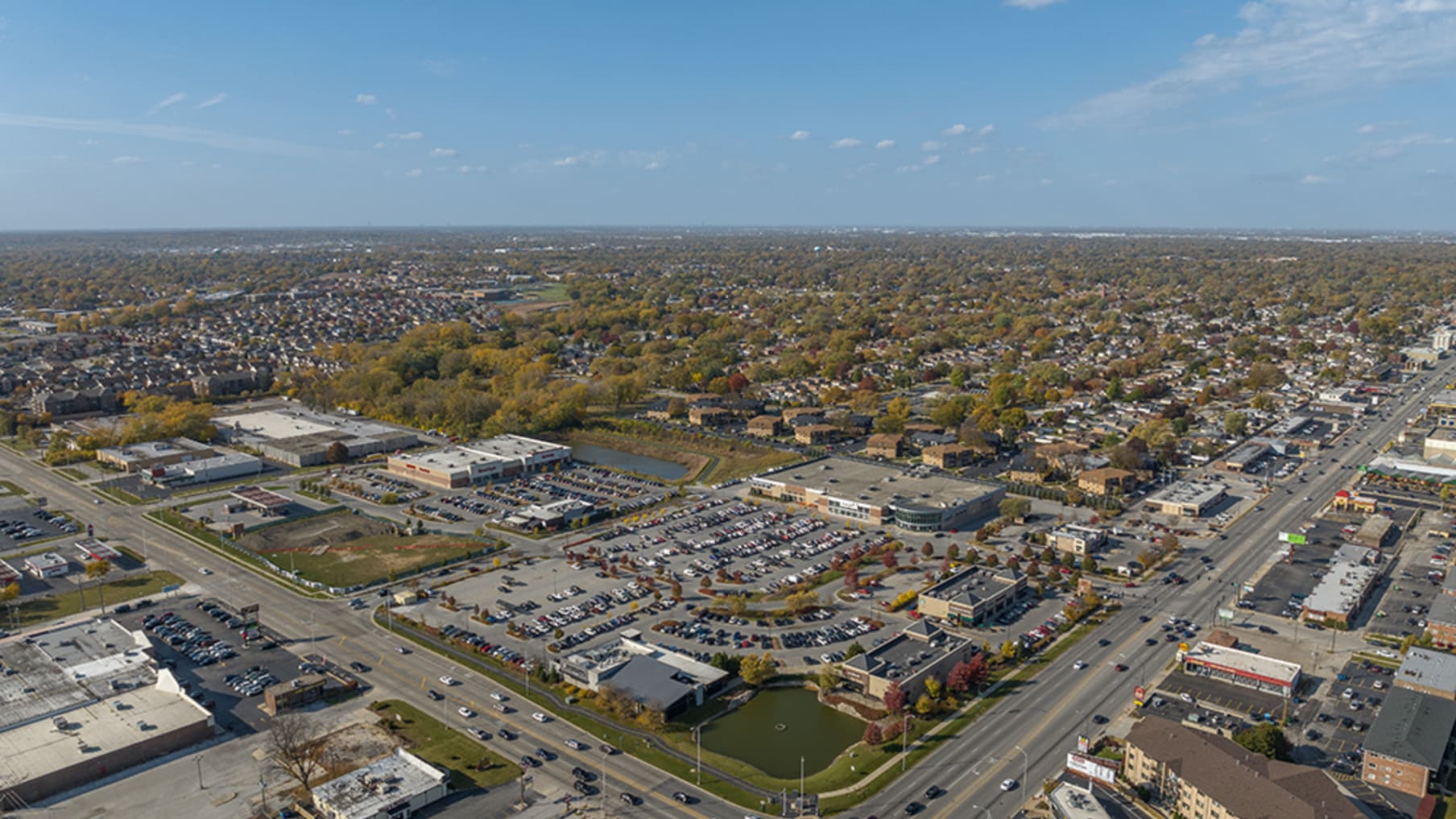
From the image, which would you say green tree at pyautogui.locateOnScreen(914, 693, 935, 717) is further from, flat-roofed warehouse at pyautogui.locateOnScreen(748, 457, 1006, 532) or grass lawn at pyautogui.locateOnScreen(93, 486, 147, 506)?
grass lawn at pyautogui.locateOnScreen(93, 486, 147, 506)

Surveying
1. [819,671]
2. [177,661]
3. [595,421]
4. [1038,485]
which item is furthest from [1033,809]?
[595,421]

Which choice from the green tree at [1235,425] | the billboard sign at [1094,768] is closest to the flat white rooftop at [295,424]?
the billboard sign at [1094,768]

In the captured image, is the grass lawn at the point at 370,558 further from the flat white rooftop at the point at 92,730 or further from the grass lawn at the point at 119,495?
the grass lawn at the point at 119,495

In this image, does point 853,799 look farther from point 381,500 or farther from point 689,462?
point 689,462

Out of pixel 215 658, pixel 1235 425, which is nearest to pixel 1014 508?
pixel 1235 425

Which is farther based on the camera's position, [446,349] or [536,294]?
[536,294]
